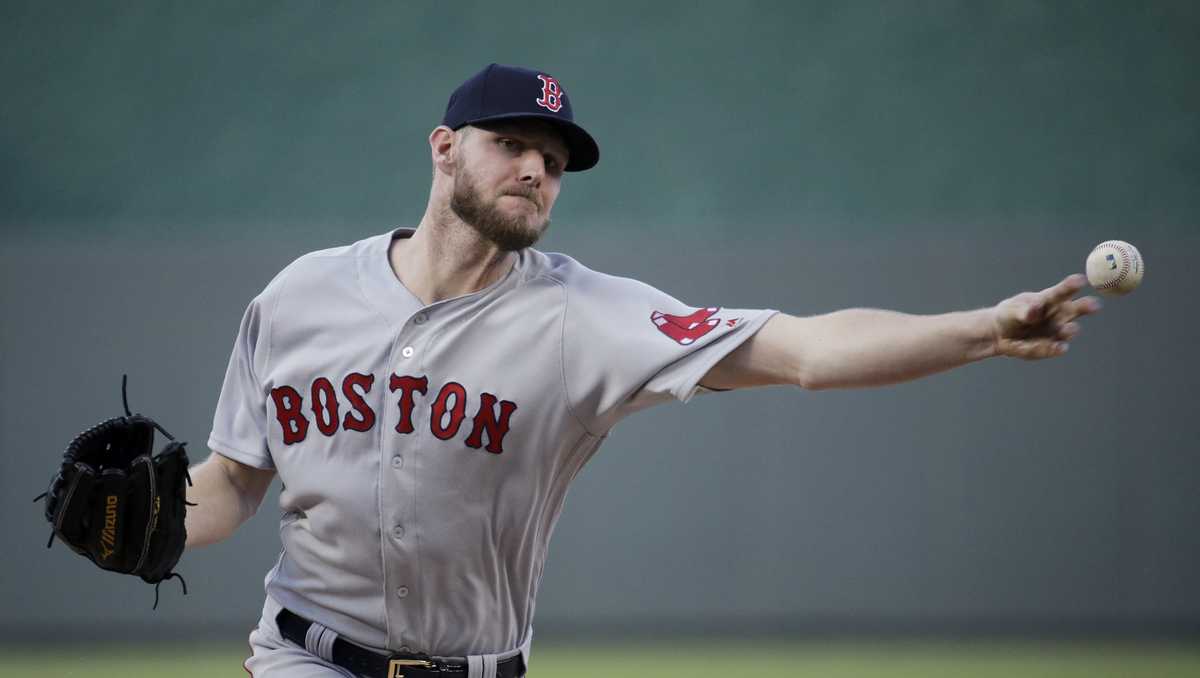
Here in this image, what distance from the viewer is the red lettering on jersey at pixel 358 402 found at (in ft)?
9.89

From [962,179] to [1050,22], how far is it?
1282mm

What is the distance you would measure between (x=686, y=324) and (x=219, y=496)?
1.32 metres

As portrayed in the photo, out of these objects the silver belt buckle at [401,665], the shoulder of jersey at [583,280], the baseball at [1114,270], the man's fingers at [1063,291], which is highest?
the shoulder of jersey at [583,280]

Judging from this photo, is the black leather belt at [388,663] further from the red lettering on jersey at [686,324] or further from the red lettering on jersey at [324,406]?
the red lettering on jersey at [686,324]

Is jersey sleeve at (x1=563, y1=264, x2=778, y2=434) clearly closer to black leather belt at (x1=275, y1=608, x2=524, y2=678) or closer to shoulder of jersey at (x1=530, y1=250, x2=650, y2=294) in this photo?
shoulder of jersey at (x1=530, y1=250, x2=650, y2=294)

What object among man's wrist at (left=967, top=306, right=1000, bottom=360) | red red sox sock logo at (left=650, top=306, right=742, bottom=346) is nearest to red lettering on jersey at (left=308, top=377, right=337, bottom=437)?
red red sox sock logo at (left=650, top=306, right=742, bottom=346)

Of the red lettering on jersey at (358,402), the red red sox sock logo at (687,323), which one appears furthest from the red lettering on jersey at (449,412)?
the red red sox sock logo at (687,323)

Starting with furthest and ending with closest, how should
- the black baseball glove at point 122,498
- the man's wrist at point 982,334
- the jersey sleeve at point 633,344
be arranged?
the black baseball glove at point 122,498 < the jersey sleeve at point 633,344 < the man's wrist at point 982,334

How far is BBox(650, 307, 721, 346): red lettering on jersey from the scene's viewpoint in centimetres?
286

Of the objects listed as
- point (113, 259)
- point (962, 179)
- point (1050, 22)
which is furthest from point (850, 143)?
point (113, 259)

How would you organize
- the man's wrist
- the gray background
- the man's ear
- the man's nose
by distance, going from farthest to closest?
the gray background, the man's ear, the man's nose, the man's wrist

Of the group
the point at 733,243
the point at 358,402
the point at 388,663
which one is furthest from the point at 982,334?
the point at 733,243

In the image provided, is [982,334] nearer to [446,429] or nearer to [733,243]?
[446,429]

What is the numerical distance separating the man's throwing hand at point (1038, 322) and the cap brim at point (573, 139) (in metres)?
1.12
